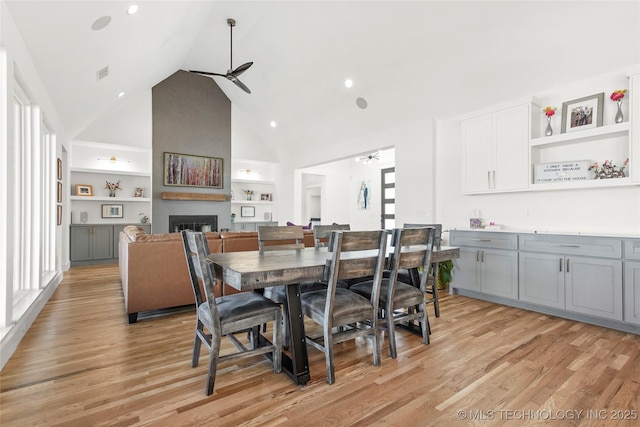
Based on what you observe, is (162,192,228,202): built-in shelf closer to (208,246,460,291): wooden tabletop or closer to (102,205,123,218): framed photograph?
(102,205,123,218): framed photograph

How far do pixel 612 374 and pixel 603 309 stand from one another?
115cm

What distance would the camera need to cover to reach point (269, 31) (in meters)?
5.18

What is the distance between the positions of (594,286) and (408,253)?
2.12m

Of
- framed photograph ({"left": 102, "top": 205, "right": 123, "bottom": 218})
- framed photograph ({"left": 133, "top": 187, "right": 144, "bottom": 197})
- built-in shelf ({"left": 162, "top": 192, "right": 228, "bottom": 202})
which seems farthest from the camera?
framed photograph ({"left": 133, "top": 187, "right": 144, "bottom": 197})

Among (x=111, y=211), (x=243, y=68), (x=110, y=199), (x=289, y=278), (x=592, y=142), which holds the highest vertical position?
(x=243, y=68)

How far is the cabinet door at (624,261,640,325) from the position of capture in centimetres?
284

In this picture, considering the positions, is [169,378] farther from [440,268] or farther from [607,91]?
[607,91]

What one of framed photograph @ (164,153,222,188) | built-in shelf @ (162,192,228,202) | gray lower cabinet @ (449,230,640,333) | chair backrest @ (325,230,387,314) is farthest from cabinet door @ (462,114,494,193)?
framed photograph @ (164,153,222,188)

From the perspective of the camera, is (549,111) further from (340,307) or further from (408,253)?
(340,307)

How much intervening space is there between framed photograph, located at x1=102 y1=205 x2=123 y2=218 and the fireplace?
41.3 inches

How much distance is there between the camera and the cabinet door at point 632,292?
9.30 feet

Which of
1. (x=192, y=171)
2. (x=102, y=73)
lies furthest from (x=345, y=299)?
(x=192, y=171)

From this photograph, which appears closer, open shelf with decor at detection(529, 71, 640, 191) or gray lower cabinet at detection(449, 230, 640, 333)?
gray lower cabinet at detection(449, 230, 640, 333)

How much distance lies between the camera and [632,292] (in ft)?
9.41
